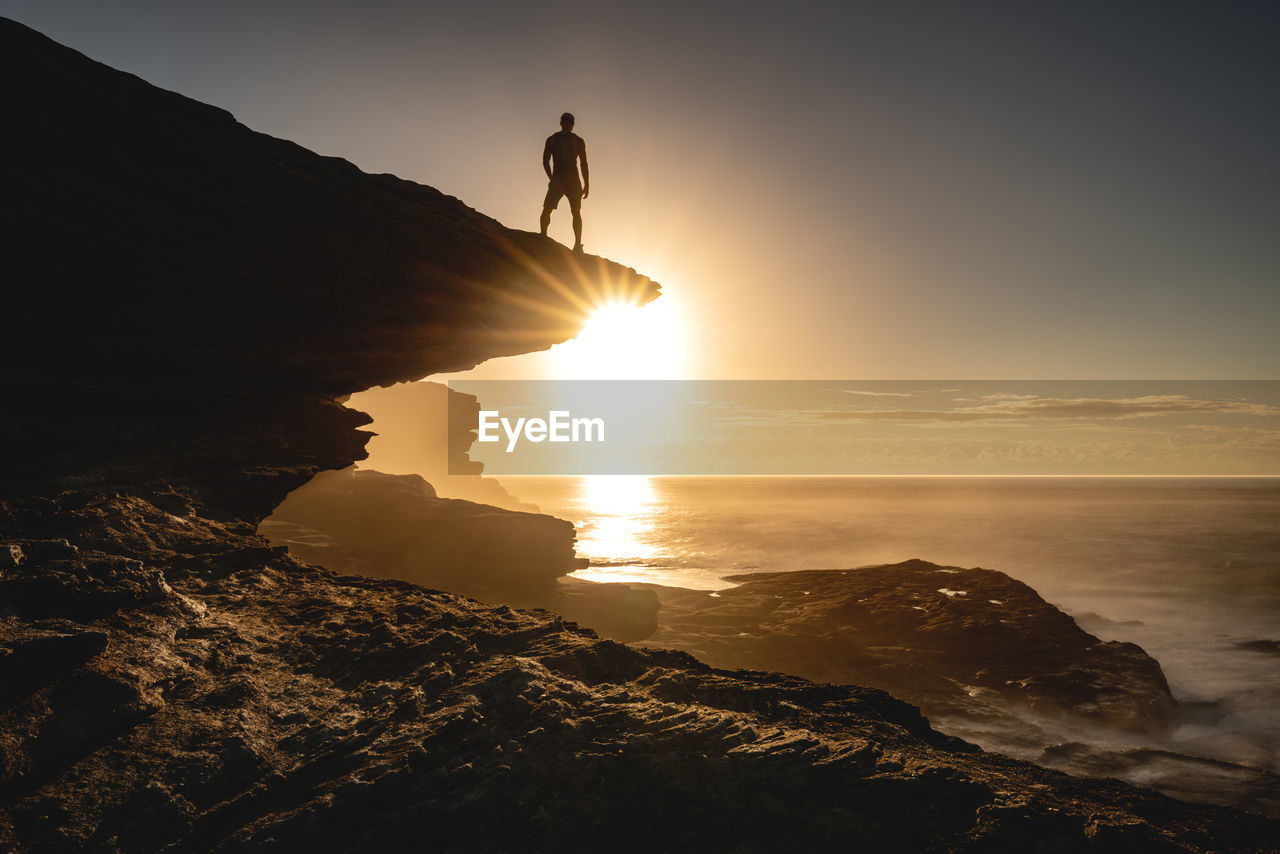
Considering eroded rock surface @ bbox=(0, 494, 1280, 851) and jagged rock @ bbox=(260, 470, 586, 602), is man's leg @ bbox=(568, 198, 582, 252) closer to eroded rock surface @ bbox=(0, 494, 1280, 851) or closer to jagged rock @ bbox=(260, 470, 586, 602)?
eroded rock surface @ bbox=(0, 494, 1280, 851)

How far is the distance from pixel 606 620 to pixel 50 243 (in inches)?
883

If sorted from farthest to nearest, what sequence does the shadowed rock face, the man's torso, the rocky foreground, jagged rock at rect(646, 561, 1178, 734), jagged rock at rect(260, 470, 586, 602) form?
1. jagged rock at rect(260, 470, 586, 602)
2. jagged rock at rect(646, 561, 1178, 734)
3. the man's torso
4. the shadowed rock face
5. the rocky foreground

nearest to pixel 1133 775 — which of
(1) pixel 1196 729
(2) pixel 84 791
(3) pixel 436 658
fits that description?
(1) pixel 1196 729

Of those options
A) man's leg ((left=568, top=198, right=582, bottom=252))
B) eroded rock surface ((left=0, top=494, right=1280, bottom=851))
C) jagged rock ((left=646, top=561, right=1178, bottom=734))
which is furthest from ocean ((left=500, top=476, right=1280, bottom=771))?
man's leg ((left=568, top=198, right=582, bottom=252))

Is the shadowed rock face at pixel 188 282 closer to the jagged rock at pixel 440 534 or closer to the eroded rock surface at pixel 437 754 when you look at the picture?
the eroded rock surface at pixel 437 754

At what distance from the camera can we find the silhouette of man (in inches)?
539

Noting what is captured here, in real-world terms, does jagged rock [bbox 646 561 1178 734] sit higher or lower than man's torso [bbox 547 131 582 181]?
lower

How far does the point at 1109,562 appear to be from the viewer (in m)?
68.3

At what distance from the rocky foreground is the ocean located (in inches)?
881

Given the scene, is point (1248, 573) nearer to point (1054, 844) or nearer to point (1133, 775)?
point (1133, 775)

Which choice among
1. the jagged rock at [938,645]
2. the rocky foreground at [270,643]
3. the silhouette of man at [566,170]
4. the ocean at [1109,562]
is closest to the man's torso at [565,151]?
the silhouette of man at [566,170]

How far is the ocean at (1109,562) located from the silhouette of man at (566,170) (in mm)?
A: 25323

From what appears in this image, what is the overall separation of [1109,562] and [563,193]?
80.8 meters

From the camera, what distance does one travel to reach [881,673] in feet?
72.5
